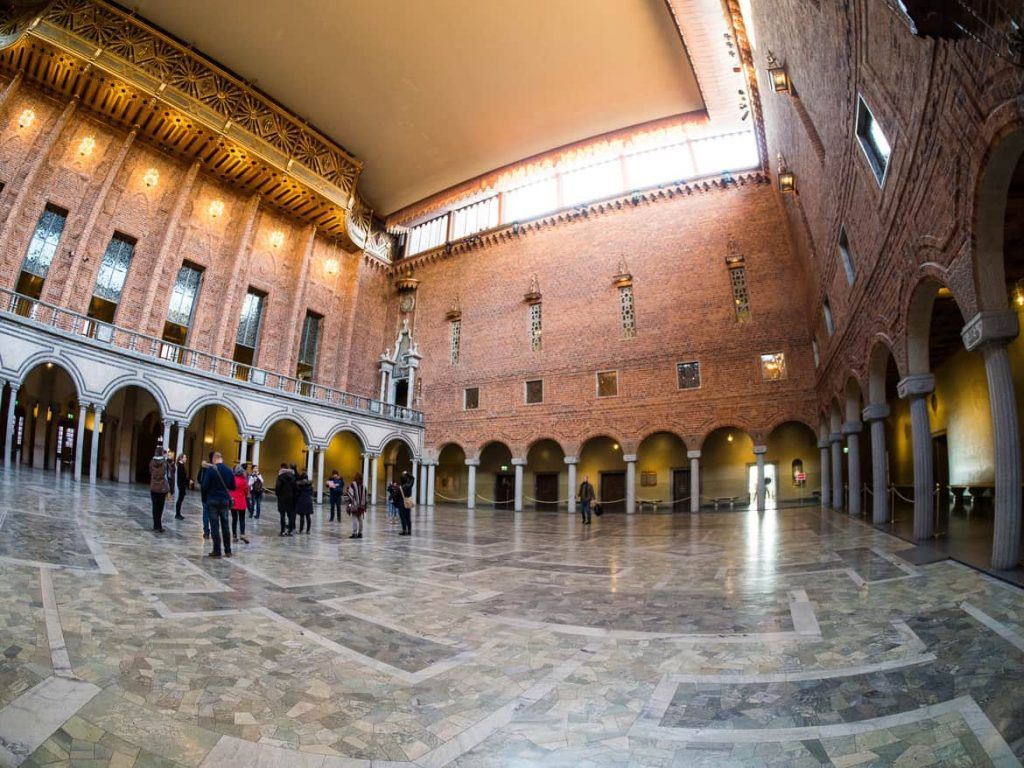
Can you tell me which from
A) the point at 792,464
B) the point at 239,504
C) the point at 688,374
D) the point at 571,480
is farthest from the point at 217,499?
the point at 792,464

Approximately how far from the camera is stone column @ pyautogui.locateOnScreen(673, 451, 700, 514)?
20250 millimetres

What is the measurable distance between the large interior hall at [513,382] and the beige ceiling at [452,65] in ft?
0.52

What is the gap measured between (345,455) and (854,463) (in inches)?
912

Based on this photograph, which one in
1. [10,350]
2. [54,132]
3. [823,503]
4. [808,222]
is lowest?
[823,503]

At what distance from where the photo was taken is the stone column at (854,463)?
12430 millimetres

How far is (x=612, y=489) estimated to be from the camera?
24.4 meters

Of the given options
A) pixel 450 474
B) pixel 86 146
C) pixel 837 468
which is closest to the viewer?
pixel 837 468

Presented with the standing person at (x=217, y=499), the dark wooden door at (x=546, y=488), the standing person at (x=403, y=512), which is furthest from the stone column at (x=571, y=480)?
the standing person at (x=217, y=499)

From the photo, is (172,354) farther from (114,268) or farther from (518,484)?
(518,484)

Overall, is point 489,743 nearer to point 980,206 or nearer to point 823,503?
point 980,206

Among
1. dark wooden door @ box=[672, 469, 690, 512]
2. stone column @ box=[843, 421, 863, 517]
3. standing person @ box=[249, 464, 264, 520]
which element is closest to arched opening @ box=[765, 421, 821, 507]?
dark wooden door @ box=[672, 469, 690, 512]

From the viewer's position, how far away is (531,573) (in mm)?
6645

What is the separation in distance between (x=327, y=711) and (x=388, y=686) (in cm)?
43

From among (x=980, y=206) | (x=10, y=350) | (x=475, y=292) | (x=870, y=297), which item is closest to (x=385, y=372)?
(x=475, y=292)
